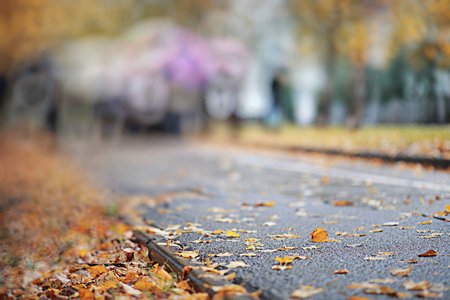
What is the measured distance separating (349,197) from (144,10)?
28310 mm

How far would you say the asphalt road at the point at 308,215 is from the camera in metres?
3.44

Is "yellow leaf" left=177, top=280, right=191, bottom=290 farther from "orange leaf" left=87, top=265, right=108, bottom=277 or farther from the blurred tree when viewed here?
the blurred tree

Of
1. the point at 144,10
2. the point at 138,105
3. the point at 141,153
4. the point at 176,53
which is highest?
the point at 144,10

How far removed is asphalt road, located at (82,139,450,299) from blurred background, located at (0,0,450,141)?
5.01 m

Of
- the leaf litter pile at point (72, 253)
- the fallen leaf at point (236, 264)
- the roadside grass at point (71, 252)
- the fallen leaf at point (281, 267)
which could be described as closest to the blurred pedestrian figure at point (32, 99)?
the roadside grass at point (71, 252)

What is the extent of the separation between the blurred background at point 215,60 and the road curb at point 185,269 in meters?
9.45

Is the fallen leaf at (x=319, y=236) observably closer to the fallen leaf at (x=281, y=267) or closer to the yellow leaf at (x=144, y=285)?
the fallen leaf at (x=281, y=267)

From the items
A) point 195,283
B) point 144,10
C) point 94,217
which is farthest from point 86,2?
point 195,283

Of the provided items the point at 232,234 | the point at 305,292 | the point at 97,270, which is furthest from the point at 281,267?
the point at 97,270

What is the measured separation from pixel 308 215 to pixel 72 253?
2598mm

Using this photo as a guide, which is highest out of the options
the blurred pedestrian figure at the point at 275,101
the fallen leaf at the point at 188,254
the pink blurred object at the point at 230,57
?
the pink blurred object at the point at 230,57

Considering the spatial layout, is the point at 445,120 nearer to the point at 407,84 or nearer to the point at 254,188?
the point at 407,84

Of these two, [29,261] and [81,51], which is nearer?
[29,261]

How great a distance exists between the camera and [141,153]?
16.3m
